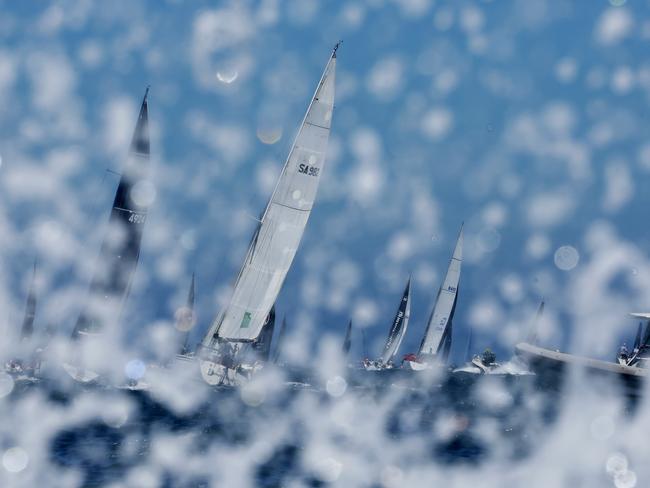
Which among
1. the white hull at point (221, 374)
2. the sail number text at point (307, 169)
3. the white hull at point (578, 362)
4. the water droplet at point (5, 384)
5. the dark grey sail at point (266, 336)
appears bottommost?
the water droplet at point (5, 384)

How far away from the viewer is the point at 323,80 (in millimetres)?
37500

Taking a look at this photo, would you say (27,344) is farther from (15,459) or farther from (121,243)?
(15,459)

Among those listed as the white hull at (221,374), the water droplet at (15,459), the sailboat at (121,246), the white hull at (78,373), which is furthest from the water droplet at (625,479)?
the white hull at (78,373)

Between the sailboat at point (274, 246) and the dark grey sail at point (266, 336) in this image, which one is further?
the dark grey sail at point (266, 336)

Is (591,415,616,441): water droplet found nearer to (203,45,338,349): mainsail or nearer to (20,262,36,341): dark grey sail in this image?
(203,45,338,349): mainsail

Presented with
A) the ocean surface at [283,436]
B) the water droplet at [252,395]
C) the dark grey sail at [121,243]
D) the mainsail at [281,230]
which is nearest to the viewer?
the ocean surface at [283,436]

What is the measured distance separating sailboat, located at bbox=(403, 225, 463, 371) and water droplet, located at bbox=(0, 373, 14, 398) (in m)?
38.0

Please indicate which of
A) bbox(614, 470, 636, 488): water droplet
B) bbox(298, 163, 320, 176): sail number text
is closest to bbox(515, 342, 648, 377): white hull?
bbox(614, 470, 636, 488): water droplet

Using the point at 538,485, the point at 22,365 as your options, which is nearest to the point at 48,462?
the point at 538,485

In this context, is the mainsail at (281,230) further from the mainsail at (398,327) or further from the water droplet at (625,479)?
the mainsail at (398,327)

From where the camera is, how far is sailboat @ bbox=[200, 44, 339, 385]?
38.4m

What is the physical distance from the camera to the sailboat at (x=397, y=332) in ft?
268

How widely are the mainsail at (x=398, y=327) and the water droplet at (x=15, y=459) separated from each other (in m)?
61.2

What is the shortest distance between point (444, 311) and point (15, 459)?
5622 cm
